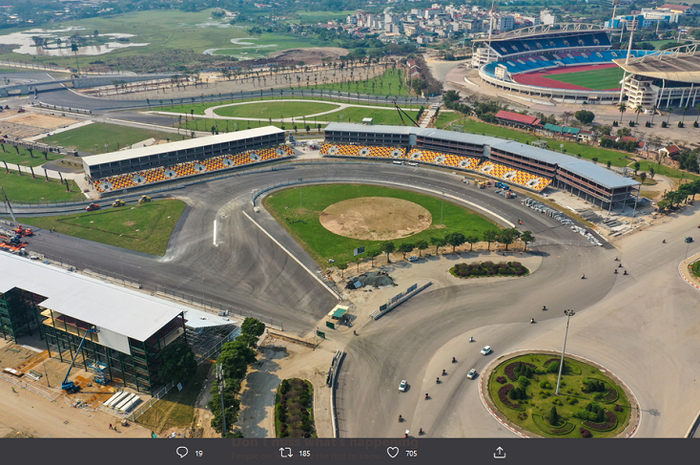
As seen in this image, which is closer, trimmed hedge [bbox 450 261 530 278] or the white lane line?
the white lane line

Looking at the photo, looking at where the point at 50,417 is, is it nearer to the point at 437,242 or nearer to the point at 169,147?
the point at 437,242

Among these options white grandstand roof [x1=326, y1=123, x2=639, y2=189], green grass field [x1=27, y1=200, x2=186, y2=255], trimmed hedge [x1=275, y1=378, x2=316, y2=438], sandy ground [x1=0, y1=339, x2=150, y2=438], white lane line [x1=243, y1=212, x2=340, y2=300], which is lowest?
sandy ground [x1=0, y1=339, x2=150, y2=438]

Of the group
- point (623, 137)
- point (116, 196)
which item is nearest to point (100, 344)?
point (116, 196)

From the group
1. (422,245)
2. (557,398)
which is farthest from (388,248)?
(557,398)

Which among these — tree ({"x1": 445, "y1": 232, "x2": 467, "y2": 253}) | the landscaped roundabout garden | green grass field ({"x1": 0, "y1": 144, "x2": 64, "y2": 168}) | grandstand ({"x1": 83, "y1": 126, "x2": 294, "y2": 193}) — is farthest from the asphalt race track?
green grass field ({"x1": 0, "y1": 144, "x2": 64, "y2": 168})

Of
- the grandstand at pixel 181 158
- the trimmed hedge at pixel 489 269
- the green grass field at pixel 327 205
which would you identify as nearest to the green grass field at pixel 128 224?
the grandstand at pixel 181 158

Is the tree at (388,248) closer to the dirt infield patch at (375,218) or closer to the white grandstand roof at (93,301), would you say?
the dirt infield patch at (375,218)

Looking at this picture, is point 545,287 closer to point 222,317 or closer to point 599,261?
point 599,261

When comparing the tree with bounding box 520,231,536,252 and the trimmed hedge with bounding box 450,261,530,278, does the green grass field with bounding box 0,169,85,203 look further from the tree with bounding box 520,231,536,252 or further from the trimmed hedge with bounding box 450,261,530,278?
the tree with bounding box 520,231,536,252
